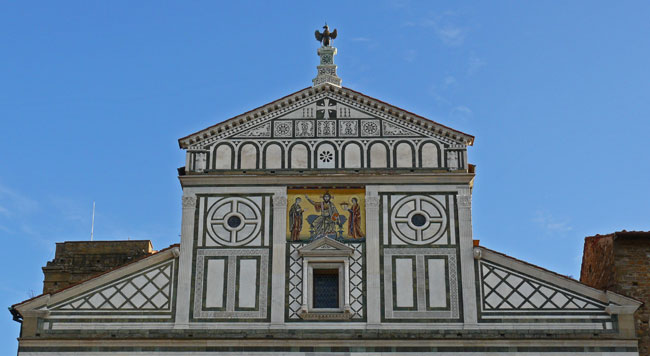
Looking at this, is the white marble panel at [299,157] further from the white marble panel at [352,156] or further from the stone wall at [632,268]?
the stone wall at [632,268]

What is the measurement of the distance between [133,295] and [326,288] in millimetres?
4172

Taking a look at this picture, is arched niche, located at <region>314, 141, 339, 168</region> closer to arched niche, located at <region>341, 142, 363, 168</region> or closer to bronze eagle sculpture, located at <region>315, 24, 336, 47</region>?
arched niche, located at <region>341, 142, 363, 168</region>

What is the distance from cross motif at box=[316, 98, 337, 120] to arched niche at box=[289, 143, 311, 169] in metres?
0.92

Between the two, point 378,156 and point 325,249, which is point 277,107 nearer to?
point 378,156

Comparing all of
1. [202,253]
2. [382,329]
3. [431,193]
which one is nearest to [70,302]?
[202,253]

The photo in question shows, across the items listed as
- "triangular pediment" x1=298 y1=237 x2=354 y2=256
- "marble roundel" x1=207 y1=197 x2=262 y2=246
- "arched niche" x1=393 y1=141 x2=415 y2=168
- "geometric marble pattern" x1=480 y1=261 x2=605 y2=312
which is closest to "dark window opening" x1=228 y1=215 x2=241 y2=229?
"marble roundel" x1=207 y1=197 x2=262 y2=246

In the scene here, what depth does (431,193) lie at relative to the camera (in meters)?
24.7

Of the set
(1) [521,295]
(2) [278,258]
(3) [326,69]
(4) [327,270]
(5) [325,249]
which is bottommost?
(1) [521,295]

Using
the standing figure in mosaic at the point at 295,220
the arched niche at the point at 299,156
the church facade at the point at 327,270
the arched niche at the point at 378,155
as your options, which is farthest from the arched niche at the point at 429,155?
the standing figure in mosaic at the point at 295,220

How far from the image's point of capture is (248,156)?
82.9ft

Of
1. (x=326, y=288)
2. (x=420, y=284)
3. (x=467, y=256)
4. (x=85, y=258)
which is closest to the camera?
(x=420, y=284)

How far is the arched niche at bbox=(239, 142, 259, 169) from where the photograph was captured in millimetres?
25172

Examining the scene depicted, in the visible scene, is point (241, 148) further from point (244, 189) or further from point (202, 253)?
point (202, 253)

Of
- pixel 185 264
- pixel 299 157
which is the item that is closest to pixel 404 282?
pixel 299 157
